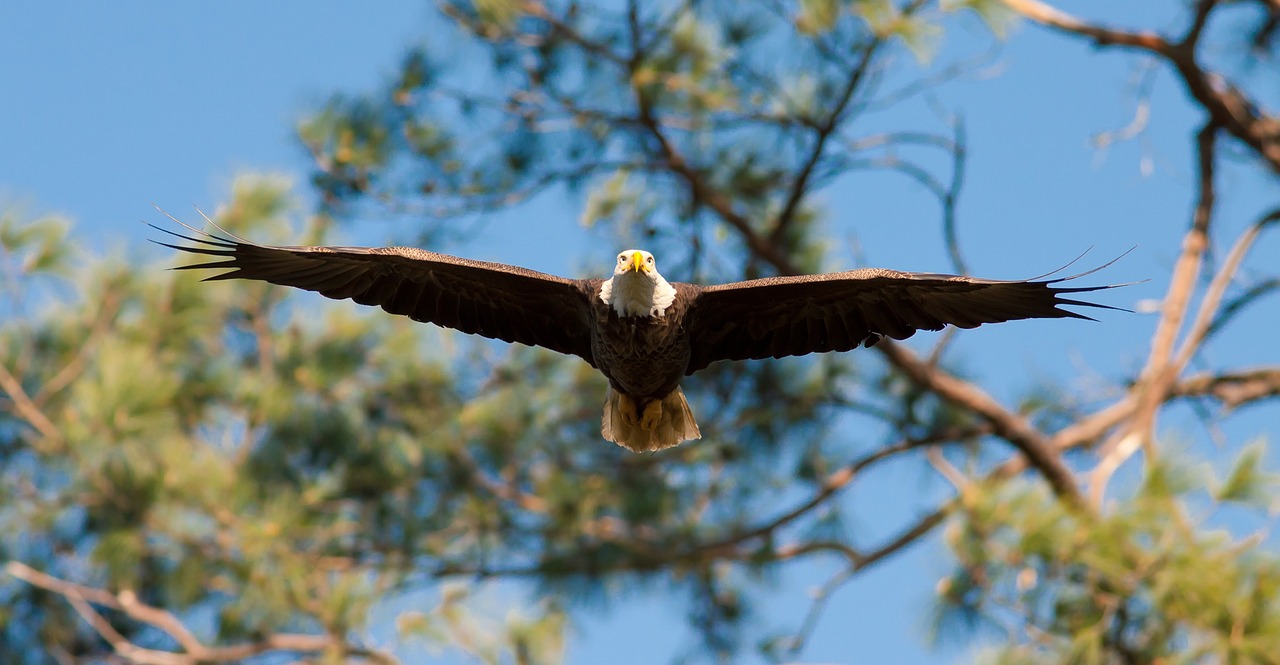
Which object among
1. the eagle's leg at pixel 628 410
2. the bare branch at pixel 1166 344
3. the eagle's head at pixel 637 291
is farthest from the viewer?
the bare branch at pixel 1166 344

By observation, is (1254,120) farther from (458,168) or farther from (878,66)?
(458,168)

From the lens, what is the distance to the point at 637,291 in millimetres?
4543

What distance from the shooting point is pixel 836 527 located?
28.0 ft

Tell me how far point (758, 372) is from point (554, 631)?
6.10 feet

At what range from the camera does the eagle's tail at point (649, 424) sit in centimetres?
535

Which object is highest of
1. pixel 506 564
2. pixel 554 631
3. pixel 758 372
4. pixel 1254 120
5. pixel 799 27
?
pixel 1254 120

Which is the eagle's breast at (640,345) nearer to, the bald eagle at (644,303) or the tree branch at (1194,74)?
the bald eagle at (644,303)

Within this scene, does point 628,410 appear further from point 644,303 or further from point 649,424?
point 644,303

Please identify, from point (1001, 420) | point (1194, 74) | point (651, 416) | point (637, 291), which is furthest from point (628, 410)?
point (1194, 74)

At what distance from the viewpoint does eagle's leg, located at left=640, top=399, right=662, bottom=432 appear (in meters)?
5.30

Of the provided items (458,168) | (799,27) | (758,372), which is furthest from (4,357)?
(799,27)

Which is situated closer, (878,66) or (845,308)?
(845,308)

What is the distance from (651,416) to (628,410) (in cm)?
9

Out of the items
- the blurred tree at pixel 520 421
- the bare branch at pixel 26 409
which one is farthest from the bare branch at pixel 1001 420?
the bare branch at pixel 26 409
